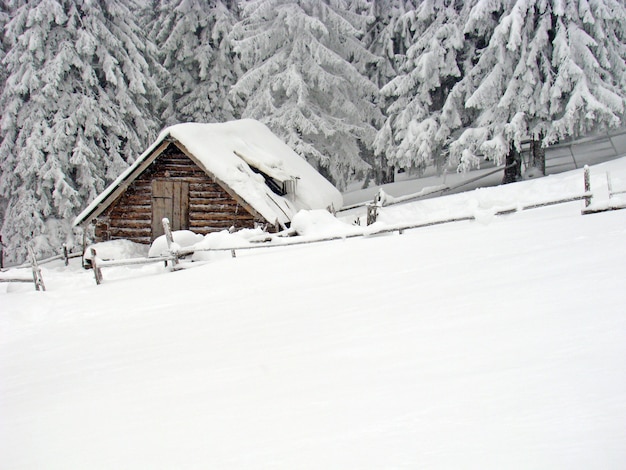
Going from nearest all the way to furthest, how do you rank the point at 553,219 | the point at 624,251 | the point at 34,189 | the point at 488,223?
the point at 624,251 → the point at 553,219 → the point at 488,223 → the point at 34,189

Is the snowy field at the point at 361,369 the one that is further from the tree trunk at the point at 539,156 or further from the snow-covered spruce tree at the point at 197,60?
the snow-covered spruce tree at the point at 197,60

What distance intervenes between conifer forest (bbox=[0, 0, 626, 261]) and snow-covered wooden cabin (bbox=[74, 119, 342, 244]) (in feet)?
14.2

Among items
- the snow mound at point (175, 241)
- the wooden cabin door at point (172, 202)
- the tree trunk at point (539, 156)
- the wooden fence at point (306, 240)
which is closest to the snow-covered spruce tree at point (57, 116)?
the wooden cabin door at point (172, 202)

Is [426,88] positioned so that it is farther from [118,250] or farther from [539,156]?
[118,250]

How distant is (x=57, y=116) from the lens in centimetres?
2017

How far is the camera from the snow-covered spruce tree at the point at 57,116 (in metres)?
19.7

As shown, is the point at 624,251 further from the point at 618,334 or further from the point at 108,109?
the point at 108,109

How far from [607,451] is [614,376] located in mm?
761

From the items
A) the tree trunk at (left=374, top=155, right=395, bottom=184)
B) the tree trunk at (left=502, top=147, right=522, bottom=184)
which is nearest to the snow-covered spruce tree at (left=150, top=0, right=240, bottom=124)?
the tree trunk at (left=374, top=155, right=395, bottom=184)

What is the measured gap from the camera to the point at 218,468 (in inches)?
117

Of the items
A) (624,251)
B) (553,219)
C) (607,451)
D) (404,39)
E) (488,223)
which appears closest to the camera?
(607,451)

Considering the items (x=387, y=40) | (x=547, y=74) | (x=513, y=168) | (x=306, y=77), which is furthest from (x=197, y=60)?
(x=547, y=74)

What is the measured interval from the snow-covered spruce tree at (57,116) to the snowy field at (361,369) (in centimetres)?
1320

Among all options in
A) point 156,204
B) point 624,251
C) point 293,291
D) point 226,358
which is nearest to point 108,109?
point 156,204
